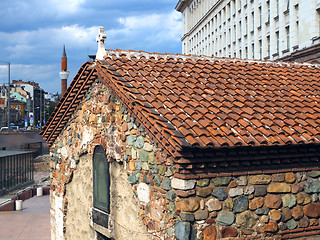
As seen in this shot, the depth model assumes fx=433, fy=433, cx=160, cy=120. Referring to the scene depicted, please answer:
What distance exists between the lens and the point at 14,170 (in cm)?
3152

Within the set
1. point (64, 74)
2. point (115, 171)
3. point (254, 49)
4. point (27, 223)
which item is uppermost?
point (254, 49)

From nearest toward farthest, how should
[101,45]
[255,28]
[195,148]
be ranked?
1. [195,148]
2. [101,45]
3. [255,28]

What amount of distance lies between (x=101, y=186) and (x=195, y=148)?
3766 millimetres

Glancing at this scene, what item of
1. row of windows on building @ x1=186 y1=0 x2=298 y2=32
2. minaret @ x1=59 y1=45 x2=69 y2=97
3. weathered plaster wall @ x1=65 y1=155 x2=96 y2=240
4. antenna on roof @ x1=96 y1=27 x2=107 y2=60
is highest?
row of windows on building @ x1=186 y1=0 x2=298 y2=32

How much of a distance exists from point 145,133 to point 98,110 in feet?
7.57

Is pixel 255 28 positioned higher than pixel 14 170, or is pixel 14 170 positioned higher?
pixel 255 28

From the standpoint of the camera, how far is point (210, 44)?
64.6 meters

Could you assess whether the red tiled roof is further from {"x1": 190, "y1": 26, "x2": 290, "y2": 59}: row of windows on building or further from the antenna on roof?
{"x1": 190, "y1": 26, "x2": 290, "y2": 59}: row of windows on building

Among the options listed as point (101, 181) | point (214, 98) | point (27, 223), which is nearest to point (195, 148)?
point (214, 98)

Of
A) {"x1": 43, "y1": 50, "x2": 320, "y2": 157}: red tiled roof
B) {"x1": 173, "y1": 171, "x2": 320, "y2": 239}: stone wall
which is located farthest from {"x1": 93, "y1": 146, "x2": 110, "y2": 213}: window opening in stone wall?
{"x1": 173, "y1": 171, "x2": 320, "y2": 239}: stone wall

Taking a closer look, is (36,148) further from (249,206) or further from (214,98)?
(249,206)

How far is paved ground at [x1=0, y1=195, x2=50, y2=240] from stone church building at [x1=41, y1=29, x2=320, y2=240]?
309 inches

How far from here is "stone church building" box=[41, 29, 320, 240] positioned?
275 inches

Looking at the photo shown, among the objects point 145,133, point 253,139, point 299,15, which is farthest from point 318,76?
point 299,15
